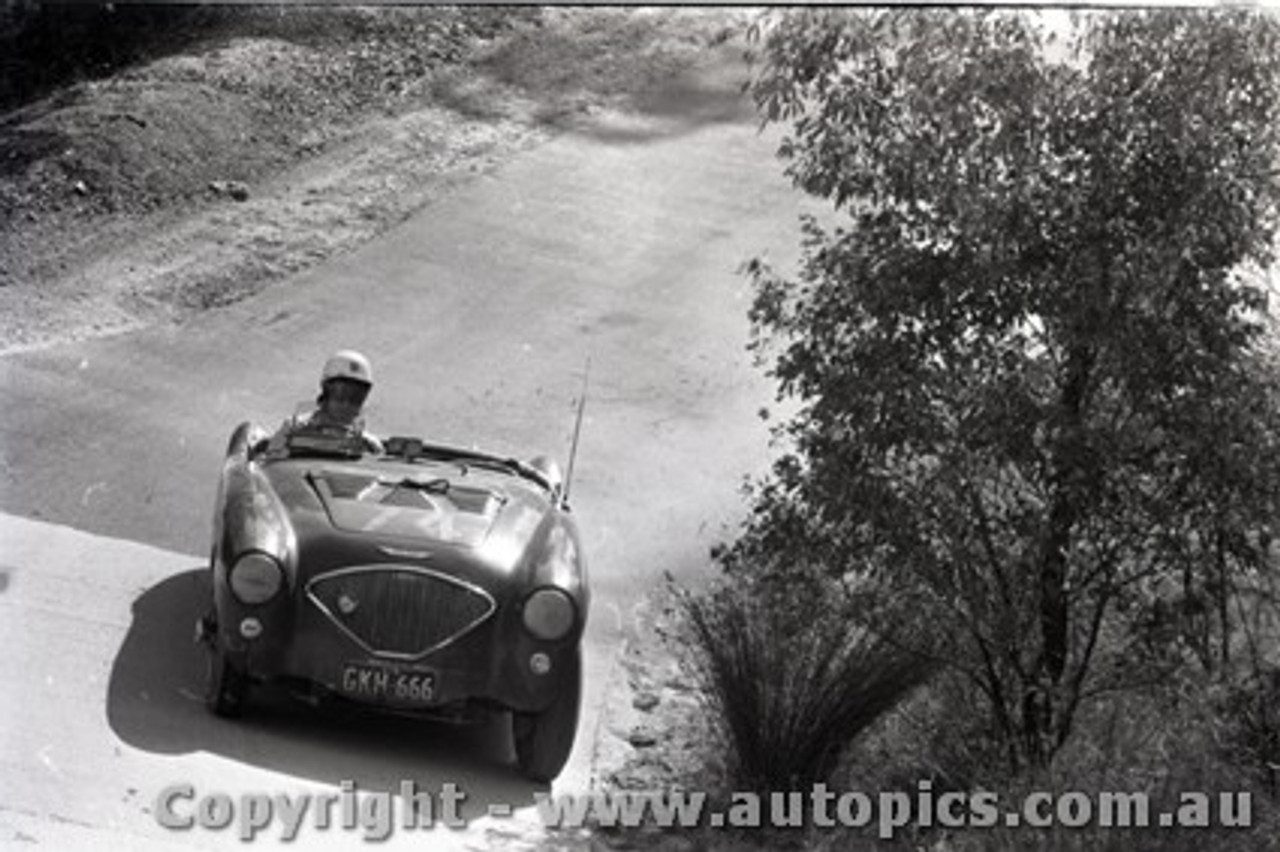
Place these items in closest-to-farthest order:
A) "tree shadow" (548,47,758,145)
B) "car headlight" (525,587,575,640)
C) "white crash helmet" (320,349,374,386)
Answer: "car headlight" (525,587,575,640)
"white crash helmet" (320,349,374,386)
"tree shadow" (548,47,758,145)

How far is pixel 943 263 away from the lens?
5.39 m

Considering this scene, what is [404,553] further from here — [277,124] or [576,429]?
[277,124]

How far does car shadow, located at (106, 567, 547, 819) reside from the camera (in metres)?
4.68

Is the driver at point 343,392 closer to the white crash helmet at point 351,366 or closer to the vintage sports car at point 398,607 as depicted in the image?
the white crash helmet at point 351,366

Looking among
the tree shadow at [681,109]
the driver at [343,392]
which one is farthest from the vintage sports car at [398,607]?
the tree shadow at [681,109]

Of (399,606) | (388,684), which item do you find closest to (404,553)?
(399,606)

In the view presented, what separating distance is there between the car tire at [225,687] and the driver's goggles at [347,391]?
74cm

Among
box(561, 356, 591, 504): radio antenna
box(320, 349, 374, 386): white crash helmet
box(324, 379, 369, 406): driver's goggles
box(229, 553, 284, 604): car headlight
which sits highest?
box(320, 349, 374, 386): white crash helmet

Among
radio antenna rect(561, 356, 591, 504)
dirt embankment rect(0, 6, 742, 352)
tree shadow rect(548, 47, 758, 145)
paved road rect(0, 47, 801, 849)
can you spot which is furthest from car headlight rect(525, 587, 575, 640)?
tree shadow rect(548, 47, 758, 145)

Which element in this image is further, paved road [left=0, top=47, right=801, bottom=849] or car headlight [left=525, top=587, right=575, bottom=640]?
car headlight [left=525, top=587, right=575, bottom=640]

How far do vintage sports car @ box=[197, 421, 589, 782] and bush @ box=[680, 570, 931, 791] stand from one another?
0.45 metres

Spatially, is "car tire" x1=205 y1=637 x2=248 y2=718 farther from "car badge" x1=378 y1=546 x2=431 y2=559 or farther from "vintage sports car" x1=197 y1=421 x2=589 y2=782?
"car badge" x1=378 y1=546 x2=431 y2=559

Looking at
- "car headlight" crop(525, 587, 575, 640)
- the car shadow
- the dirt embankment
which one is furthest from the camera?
the dirt embankment

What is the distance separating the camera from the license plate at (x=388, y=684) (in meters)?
4.73
